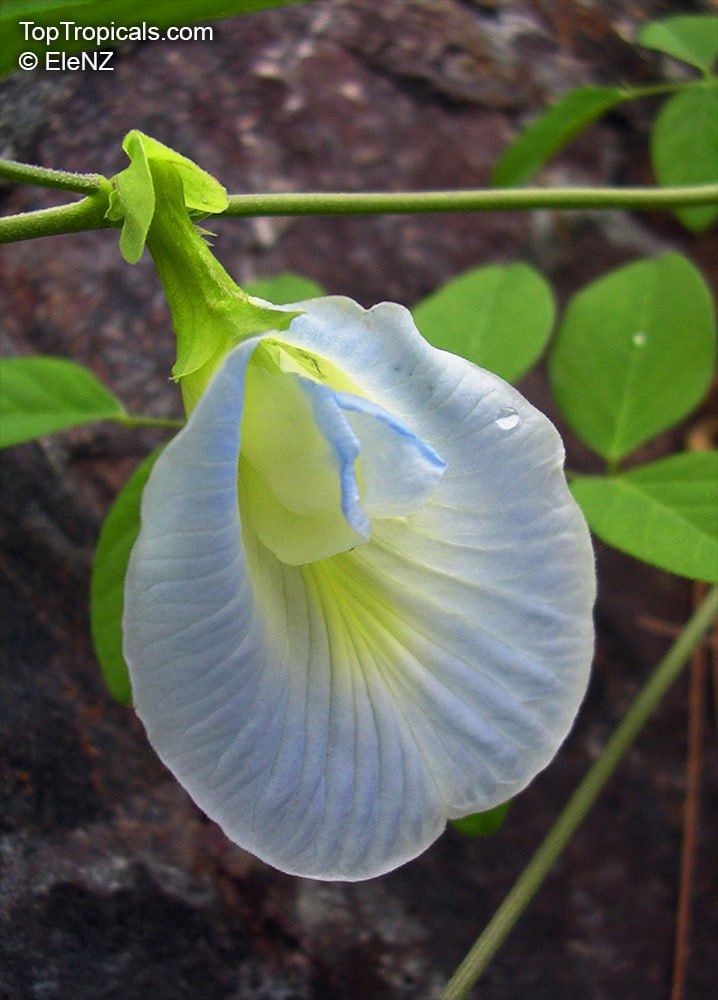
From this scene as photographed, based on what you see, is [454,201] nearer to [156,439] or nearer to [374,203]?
[374,203]

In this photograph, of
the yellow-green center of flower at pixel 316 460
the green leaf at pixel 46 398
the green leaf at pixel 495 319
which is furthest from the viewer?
the green leaf at pixel 495 319

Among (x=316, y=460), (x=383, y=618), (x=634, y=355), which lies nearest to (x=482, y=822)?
(x=383, y=618)

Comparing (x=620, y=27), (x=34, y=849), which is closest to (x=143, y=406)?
(x=34, y=849)

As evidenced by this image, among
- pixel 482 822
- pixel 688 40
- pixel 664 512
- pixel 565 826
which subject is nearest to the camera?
pixel 482 822

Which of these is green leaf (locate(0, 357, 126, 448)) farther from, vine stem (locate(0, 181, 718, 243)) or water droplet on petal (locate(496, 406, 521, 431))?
water droplet on petal (locate(496, 406, 521, 431))

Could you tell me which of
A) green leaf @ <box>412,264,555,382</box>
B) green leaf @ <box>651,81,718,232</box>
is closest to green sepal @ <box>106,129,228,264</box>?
green leaf @ <box>412,264,555,382</box>

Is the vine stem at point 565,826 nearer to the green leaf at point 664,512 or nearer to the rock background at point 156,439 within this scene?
the rock background at point 156,439

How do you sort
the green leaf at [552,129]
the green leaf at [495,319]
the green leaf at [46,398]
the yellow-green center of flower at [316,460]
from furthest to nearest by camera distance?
the green leaf at [552,129]
the green leaf at [495,319]
the green leaf at [46,398]
the yellow-green center of flower at [316,460]

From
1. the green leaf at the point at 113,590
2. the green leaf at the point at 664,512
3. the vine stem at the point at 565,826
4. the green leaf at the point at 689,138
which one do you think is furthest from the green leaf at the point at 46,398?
the green leaf at the point at 689,138
